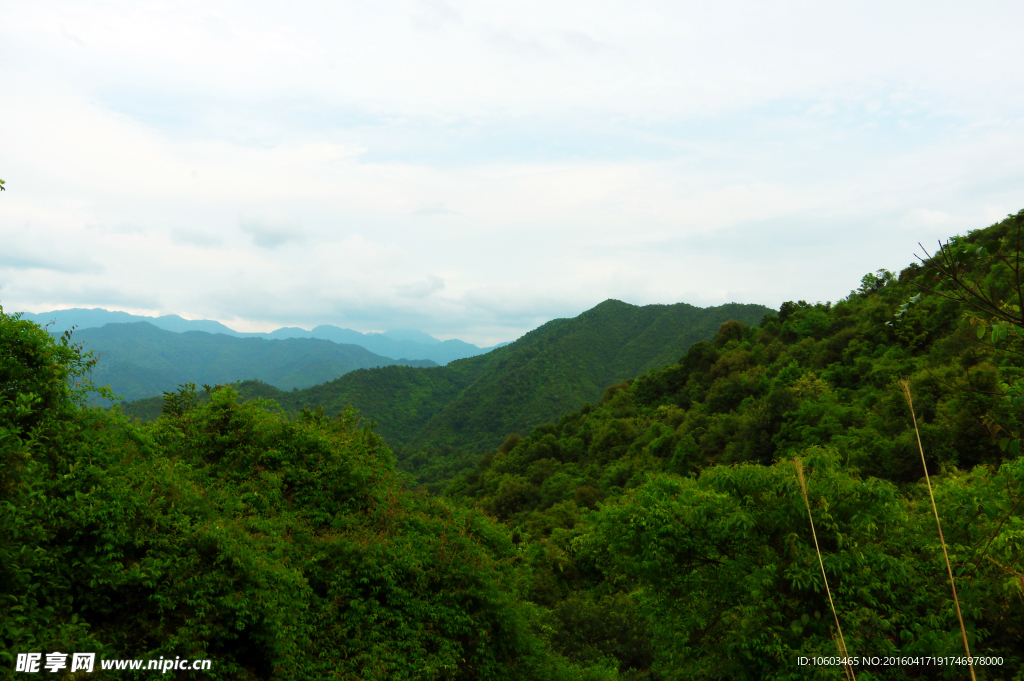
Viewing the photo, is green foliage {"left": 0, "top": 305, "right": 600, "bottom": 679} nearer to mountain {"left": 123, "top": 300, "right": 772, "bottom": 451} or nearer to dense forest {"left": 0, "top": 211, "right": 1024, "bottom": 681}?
dense forest {"left": 0, "top": 211, "right": 1024, "bottom": 681}

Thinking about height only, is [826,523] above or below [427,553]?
below

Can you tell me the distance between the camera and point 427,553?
10031mm

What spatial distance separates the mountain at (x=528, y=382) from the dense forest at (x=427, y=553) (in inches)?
2838

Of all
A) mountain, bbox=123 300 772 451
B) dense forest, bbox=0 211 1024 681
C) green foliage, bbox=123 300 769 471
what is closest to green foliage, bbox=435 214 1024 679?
dense forest, bbox=0 211 1024 681

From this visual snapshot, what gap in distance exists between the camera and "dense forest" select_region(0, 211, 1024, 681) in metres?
6.16

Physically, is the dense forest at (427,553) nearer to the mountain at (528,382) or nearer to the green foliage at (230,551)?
the green foliage at (230,551)

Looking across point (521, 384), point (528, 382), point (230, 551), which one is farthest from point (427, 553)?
point (528, 382)

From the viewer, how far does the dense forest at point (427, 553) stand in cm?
616

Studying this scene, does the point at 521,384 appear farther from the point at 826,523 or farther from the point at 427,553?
the point at 826,523

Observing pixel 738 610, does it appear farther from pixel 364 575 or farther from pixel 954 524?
pixel 364 575

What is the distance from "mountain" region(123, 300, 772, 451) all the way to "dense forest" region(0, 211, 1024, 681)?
2838 inches

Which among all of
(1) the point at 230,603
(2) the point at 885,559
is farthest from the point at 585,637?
(1) the point at 230,603

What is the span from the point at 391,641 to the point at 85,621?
4.20m

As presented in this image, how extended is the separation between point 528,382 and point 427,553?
8641 cm
